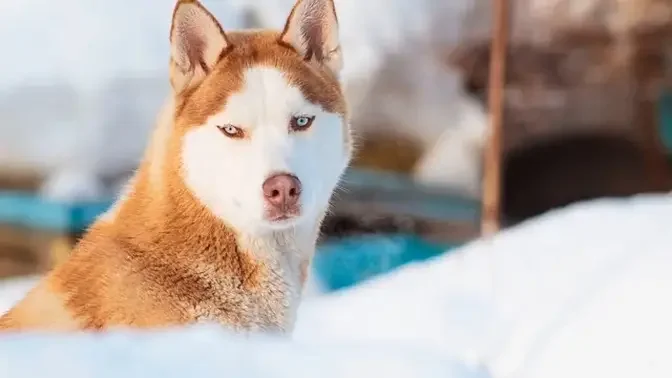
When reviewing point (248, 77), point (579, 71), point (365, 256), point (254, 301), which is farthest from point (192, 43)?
point (579, 71)

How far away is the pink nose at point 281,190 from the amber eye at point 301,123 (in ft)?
0.13

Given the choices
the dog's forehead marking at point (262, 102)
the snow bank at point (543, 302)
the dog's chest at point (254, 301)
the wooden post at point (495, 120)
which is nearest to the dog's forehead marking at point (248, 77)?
the dog's forehead marking at point (262, 102)

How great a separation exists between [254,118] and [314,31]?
80 millimetres

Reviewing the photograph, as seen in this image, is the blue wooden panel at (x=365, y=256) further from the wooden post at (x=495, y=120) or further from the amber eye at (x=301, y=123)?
the amber eye at (x=301, y=123)

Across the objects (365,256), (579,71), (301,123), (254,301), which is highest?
(301,123)

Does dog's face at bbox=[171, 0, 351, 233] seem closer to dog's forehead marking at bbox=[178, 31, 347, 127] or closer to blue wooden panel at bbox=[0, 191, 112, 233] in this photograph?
dog's forehead marking at bbox=[178, 31, 347, 127]

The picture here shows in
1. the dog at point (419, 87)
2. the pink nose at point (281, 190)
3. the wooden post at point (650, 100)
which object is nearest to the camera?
the pink nose at point (281, 190)

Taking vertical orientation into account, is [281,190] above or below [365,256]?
above

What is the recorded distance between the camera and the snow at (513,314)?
42cm

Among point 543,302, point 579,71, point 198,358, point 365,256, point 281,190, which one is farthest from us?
point 579,71

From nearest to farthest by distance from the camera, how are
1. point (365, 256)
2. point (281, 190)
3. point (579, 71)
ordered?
point (281, 190)
point (365, 256)
point (579, 71)

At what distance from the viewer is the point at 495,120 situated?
1208 mm

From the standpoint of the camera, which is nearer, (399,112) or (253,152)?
(253,152)

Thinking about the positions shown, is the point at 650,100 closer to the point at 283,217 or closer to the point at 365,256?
the point at 365,256
